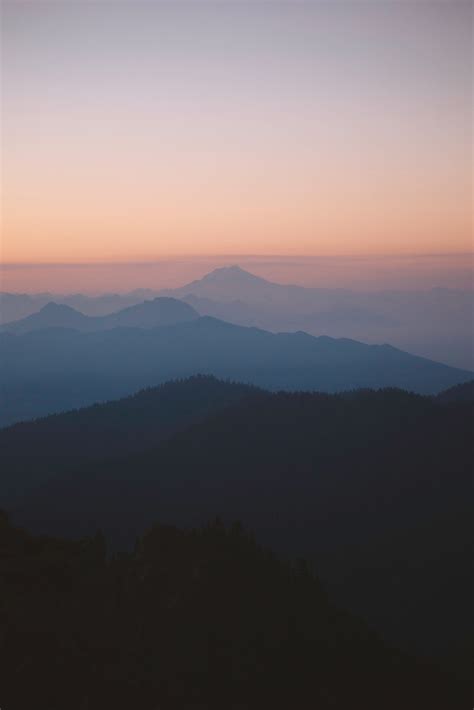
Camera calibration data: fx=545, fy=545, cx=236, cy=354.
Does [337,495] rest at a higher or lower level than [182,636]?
lower

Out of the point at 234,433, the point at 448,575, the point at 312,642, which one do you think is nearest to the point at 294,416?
the point at 234,433

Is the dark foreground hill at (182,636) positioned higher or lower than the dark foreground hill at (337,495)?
higher

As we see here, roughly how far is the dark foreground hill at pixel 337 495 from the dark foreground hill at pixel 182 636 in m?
46.2

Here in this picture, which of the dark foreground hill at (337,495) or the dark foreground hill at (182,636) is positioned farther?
the dark foreground hill at (337,495)

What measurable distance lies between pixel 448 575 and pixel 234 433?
86.5m

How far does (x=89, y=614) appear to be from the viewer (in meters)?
47.7

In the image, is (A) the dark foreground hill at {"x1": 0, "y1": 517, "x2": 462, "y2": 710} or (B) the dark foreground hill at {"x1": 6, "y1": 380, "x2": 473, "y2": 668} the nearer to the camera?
(A) the dark foreground hill at {"x1": 0, "y1": 517, "x2": 462, "y2": 710}

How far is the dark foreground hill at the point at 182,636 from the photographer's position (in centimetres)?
4256

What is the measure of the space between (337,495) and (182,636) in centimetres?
11225

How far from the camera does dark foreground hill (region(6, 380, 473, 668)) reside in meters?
120

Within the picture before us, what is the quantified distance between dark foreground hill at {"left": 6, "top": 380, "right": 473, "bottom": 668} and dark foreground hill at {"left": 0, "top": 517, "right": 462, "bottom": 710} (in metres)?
46.2

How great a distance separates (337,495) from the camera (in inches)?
6127

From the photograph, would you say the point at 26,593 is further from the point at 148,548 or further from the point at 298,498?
the point at 298,498

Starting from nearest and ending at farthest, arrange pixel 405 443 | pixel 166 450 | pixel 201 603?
pixel 201 603 → pixel 405 443 → pixel 166 450
